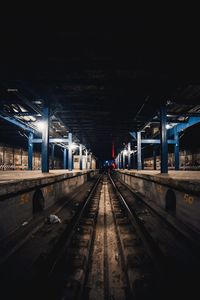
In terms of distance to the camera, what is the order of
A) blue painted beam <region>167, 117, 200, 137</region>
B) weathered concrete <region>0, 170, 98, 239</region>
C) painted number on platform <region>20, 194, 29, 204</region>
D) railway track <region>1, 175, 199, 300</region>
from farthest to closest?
blue painted beam <region>167, 117, 200, 137</region>, painted number on platform <region>20, 194, 29, 204</region>, weathered concrete <region>0, 170, 98, 239</region>, railway track <region>1, 175, 199, 300</region>

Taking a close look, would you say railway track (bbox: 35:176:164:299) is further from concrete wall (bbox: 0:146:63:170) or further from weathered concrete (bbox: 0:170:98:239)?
concrete wall (bbox: 0:146:63:170)

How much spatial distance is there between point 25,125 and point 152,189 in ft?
30.7

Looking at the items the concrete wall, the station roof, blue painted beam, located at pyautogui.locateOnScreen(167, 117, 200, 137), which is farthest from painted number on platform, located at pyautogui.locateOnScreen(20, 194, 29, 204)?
the concrete wall

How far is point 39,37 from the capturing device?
3.82 metres

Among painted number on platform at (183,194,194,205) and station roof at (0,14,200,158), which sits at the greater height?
station roof at (0,14,200,158)

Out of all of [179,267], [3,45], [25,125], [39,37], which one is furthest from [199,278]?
[25,125]

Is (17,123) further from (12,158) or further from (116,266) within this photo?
(116,266)

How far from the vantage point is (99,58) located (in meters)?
4.50

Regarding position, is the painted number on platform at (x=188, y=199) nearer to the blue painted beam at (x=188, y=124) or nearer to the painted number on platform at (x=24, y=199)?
the painted number on platform at (x=24, y=199)

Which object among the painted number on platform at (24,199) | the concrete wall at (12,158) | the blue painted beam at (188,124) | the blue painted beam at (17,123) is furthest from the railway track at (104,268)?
the concrete wall at (12,158)

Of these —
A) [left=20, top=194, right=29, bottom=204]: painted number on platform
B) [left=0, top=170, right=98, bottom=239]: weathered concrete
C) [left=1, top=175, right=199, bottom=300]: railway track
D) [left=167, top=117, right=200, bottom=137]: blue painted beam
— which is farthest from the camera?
[left=167, top=117, right=200, bottom=137]: blue painted beam

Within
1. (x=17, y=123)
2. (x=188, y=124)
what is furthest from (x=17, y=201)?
(x=188, y=124)

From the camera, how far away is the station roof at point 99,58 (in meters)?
3.56

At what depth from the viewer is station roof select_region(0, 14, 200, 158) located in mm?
3561
